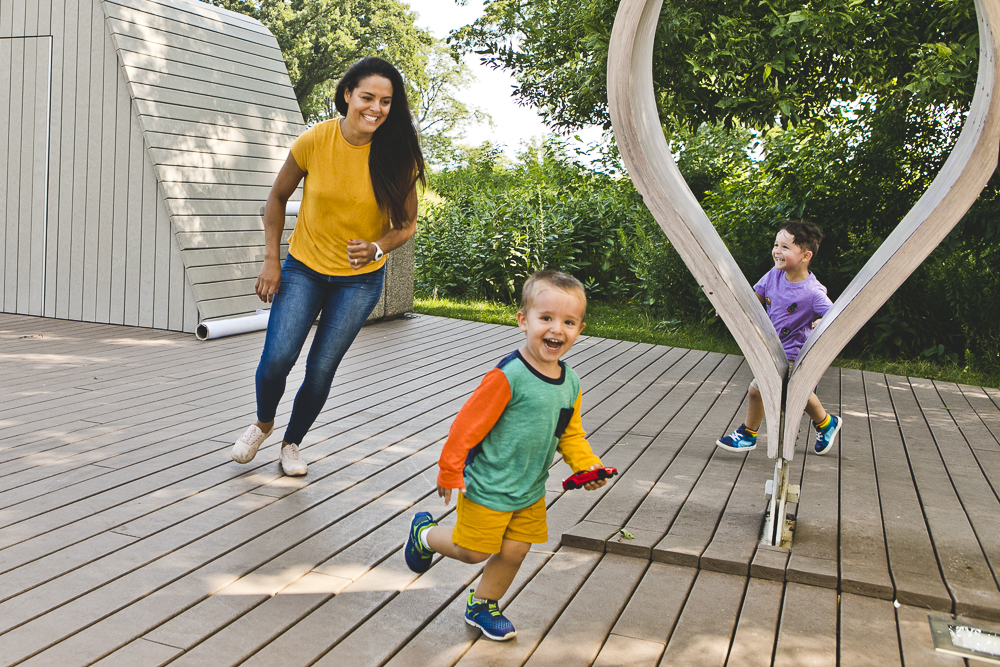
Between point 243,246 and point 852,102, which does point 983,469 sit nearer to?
point 852,102

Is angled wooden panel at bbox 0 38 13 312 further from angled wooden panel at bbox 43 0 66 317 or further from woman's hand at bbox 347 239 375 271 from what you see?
woman's hand at bbox 347 239 375 271

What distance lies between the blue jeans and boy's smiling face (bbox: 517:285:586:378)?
143cm

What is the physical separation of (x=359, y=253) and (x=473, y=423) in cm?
138

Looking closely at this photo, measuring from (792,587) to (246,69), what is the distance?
7261mm

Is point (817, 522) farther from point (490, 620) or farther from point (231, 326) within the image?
point (231, 326)

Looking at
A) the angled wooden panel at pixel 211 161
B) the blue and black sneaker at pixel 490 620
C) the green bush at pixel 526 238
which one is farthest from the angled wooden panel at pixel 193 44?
the blue and black sneaker at pixel 490 620

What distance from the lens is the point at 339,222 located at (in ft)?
11.6

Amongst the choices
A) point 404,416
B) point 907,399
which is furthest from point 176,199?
point 907,399

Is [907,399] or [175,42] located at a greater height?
[175,42]

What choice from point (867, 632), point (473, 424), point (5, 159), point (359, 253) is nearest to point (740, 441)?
point (867, 632)

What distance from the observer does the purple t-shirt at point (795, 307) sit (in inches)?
169

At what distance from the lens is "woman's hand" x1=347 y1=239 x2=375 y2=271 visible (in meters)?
3.43

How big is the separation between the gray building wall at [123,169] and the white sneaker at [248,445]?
11.5 ft

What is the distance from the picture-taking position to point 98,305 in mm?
7414
